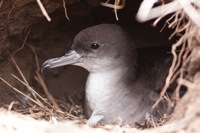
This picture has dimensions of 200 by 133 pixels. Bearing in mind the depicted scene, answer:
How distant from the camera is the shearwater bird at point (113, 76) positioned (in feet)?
11.1

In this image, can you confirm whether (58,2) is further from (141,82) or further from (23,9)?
(141,82)

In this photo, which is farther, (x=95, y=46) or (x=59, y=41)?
(x=59, y=41)

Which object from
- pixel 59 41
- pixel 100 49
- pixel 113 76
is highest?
pixel 100 49

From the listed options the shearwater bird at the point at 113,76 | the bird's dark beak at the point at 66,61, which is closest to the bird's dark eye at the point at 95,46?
the shearwater bird at the point at 113,76

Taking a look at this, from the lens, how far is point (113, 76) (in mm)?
3438

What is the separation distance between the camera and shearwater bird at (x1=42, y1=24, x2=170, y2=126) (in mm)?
3369

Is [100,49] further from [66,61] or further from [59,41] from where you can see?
[59,41]

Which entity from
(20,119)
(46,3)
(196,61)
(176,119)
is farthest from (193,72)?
(46,3)

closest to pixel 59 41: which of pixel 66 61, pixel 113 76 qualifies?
pixel 66 61

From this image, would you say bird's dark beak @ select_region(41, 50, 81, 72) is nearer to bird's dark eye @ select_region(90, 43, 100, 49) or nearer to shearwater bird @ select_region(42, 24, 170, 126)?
shearwater bird @ select_region(42, 24, 170, 126)

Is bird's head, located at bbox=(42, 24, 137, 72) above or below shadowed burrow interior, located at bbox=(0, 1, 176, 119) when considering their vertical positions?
above

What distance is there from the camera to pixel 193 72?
2518 millimetres

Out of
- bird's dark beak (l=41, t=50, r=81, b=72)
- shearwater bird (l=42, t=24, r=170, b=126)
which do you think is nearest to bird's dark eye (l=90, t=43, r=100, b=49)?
shearwater bird (l=42, t=24, r=170, b=126)

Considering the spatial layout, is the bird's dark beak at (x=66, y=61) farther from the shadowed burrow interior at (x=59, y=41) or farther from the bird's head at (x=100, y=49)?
the shadowed burrow interior at (x=59, y=41)
